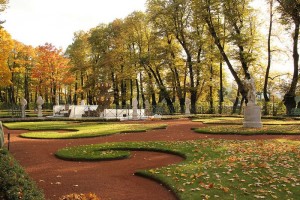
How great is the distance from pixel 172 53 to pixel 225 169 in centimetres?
3621

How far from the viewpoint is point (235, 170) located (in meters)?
7.98

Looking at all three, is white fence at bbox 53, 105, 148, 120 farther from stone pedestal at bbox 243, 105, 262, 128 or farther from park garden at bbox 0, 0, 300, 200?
stone pedestal at bbox 243, 105, 262, 128

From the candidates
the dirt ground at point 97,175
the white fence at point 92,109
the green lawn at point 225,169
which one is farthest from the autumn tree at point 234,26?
the dirt ground at point 97,175

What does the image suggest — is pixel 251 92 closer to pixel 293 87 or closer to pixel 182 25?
pixel 293 87

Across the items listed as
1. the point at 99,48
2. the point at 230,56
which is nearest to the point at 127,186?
the point at 230,56

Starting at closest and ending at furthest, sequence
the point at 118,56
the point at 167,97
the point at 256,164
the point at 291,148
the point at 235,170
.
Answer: the point at 235,170, the point at 256,164, the point at 291,148, the point at 167,97, the point at 118,56

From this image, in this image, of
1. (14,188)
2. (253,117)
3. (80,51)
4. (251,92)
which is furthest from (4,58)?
(14,188)

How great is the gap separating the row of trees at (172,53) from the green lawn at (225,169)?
70.2 ft

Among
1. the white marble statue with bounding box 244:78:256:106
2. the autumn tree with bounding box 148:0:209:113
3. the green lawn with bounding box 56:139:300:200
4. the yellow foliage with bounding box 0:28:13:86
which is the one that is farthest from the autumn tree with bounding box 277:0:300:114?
the yellow foliage with bounding box 0:28:13:86

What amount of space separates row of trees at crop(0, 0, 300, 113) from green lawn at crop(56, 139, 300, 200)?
843 inches

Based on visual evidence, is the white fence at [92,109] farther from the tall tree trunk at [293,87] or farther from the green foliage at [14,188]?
the green foliage at [14,188]

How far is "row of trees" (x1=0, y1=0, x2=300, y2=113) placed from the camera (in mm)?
34031

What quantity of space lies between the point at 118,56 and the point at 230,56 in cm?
2006

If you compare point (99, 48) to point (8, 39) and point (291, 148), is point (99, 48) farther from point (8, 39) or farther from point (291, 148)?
point (291, 148)
